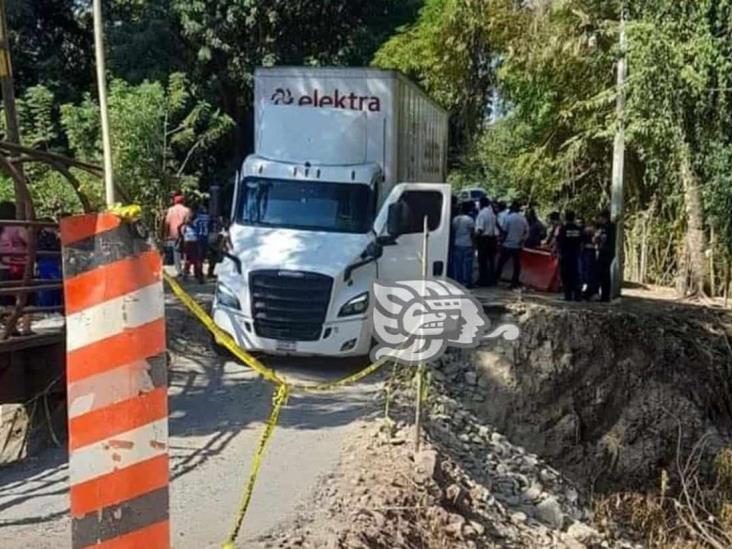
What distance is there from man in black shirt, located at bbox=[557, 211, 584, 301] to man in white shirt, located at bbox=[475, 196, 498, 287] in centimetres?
151

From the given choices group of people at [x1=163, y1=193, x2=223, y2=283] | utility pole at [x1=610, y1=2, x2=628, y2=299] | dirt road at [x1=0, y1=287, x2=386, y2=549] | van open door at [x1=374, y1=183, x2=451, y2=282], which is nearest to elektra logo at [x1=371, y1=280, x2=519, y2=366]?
van open door at [x1=374, y1=183, x2=451, y2=282]

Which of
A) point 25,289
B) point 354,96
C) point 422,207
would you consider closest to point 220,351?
point 422,207

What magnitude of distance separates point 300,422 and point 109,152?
5.85 metres

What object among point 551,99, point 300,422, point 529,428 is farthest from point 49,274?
point 551,99

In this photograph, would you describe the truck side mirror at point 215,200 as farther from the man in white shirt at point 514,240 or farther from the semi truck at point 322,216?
the man in white shirt at point 514,240

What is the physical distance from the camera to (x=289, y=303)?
10961 millimetres

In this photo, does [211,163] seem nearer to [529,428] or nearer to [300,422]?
[529,428]

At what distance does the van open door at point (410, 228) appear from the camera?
37.9 feet

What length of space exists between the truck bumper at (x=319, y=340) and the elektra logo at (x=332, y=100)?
10.6 feet

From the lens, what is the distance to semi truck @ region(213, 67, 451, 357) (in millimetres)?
10969

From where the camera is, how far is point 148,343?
3.13 metres

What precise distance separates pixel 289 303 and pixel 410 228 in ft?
6.00

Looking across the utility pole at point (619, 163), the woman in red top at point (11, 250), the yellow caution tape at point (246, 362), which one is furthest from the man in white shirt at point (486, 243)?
the yellow caution tape at point (246, 362)

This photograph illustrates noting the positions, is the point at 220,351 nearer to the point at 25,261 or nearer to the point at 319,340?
the point at 319,340
